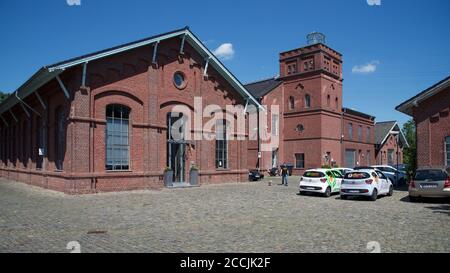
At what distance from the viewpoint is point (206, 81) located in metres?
24.1

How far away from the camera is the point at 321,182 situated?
60.2 feet

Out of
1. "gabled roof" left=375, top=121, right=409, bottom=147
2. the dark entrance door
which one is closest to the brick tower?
"gabled roof" left=375, top=121, right=409, bottom=147

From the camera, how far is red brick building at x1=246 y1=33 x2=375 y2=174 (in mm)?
39594

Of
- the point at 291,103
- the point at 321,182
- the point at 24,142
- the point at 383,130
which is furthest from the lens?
the point at 383,130

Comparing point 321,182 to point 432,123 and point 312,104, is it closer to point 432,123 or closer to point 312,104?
point 432,123

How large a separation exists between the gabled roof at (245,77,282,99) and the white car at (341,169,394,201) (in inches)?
878

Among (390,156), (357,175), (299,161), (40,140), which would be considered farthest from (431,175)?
(390,156)

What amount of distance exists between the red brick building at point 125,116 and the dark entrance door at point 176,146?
0.19 feet

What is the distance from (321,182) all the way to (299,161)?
23.0 m

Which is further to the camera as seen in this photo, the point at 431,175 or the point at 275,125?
the point at 275,125

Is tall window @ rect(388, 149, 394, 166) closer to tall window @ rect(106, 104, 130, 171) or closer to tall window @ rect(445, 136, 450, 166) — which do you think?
tall window @ rect(445, 136, 450, 166)

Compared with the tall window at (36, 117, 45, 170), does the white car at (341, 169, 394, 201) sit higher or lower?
lower

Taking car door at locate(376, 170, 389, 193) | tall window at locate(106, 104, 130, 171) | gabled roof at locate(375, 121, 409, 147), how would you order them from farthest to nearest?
1. gabled roof at locate(375, 121, 409, 147)
2. tall window at locate(106, 104, 130, 171)
3. car door at locate(376, 170, 389, 193)
